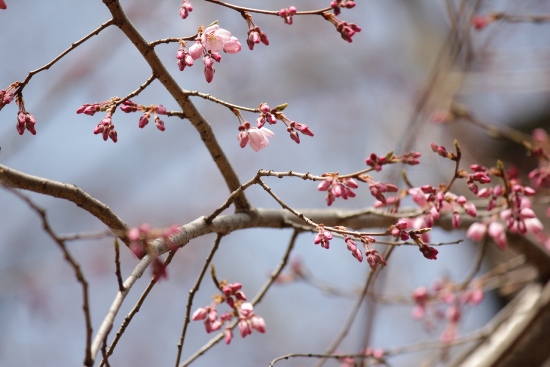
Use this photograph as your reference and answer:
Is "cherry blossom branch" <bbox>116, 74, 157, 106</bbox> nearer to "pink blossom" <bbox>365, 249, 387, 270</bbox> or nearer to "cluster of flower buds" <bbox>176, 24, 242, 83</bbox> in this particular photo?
"cluster of flower buds" <bbox>176, 24, 242, 83</bbox>

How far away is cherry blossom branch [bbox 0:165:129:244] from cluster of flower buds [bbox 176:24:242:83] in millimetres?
306

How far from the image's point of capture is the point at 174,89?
4.01 feet

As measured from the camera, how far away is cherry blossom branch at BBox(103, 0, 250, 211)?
43.8 inches

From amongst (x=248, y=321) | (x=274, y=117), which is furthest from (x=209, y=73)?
(x=248, y=321)

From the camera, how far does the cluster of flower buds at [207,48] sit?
1.12m

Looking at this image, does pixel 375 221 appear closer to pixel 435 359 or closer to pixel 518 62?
pixel 435 359

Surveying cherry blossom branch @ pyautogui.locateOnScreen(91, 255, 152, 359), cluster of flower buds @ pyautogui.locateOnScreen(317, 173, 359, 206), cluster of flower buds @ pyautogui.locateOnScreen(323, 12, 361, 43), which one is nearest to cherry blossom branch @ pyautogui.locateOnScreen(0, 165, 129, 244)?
cherry blossom branch @ pyautogui.locateOnScreen(91, 255, 152, 359)

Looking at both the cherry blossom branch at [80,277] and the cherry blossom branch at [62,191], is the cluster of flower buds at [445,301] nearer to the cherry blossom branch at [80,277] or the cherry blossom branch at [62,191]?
the cherry blossom branch at [62,191]

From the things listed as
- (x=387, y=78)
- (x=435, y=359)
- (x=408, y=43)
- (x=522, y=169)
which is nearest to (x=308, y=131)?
(x=435, y=359)

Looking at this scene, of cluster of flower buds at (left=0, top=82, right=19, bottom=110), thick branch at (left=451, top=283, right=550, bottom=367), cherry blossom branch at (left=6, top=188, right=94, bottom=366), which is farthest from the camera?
thick branch at (left=451, top=283, right=550, bottom=367)

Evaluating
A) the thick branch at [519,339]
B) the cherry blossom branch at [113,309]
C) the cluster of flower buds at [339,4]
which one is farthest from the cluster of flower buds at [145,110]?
the thick branch at [519,339]

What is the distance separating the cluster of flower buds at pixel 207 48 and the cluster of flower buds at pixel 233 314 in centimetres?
49

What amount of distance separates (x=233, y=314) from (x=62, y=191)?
50 cm

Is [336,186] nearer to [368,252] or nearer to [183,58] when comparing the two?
[368,252]
